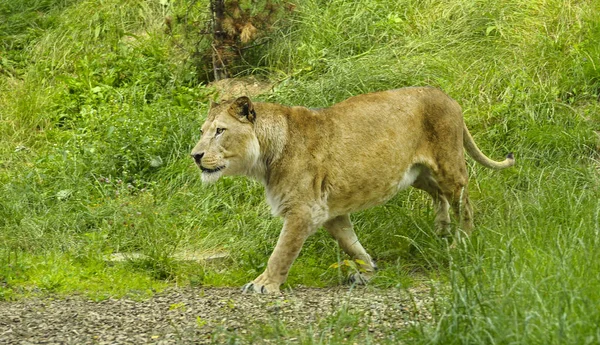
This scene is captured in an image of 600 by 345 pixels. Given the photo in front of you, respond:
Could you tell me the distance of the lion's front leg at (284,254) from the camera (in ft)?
24.1

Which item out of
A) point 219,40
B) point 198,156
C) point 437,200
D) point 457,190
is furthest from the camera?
point 219,40

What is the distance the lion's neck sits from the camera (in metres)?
7.51

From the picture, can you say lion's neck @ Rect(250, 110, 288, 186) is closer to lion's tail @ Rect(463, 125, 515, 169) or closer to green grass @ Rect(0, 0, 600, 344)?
green grass @ Rect(0, 0, 600, 344)

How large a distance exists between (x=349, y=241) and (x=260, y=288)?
0.99 meters

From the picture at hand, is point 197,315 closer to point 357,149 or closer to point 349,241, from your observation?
point 349,241

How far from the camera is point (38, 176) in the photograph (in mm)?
10180

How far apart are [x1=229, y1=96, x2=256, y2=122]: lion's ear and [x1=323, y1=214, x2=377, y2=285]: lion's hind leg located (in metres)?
1.16

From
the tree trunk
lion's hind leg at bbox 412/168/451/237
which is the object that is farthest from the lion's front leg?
the tree trunk

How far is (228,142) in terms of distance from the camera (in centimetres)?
736

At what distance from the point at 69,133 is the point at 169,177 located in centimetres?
185

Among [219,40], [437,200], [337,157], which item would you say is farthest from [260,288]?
[219,40]

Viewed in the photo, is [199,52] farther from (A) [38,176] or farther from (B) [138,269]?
(B) [138,269]

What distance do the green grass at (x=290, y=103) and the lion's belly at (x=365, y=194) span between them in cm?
49

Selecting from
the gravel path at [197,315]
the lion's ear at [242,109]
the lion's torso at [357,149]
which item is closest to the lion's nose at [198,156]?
the lion's ear at [242,109]
